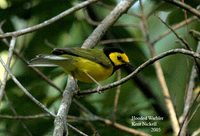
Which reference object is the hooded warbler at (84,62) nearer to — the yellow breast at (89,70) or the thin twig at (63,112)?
the yellow breast at (89,70)

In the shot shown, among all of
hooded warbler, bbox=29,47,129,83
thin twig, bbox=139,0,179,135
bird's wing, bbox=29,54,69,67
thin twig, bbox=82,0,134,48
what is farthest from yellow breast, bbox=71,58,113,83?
thin twig, bbox=139,0,179,135

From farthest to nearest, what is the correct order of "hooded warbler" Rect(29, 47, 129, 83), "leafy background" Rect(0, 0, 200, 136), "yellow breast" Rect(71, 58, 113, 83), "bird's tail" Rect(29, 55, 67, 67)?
"leafy background" Rect(0, 0, 200, 136)
"yellow breast" Rect(71, 58, 113, 83)
"hooded warbler" Rect(29, 47, 129, 83)
"bird's tail" Rect(29, 55, 67, 67)

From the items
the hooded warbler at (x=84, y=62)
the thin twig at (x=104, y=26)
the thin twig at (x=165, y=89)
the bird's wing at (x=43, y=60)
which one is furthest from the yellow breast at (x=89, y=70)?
the thin twig at (x=165, y=89)

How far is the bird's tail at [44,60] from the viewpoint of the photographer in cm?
356

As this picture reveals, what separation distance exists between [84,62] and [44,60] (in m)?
0.50

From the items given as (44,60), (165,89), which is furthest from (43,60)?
(165,89)

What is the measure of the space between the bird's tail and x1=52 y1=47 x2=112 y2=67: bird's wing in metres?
0.06

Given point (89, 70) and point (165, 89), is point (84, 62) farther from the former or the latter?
point (165, 89)

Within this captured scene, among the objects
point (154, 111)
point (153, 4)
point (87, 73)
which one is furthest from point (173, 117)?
point (153, 4)

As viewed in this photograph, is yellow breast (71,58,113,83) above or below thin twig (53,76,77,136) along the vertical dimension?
above

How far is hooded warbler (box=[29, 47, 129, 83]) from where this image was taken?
12.7 ft

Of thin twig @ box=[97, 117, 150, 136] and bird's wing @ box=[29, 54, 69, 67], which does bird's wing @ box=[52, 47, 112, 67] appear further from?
thin twig @ box=[97, 117, 150, 136]

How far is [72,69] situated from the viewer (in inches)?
156

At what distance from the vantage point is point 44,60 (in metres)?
3.65
